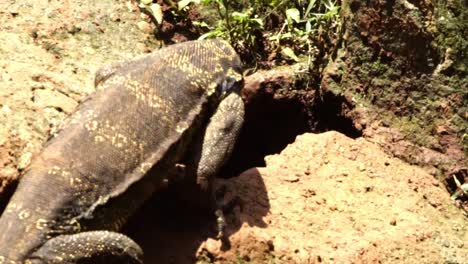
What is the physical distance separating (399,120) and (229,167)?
1.54 m

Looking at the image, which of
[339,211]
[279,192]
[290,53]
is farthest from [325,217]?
[290,53]

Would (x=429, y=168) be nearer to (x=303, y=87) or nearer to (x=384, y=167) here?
(x=384, y=167)

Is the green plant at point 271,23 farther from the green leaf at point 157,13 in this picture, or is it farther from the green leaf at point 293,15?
the green leaf at point 157,13

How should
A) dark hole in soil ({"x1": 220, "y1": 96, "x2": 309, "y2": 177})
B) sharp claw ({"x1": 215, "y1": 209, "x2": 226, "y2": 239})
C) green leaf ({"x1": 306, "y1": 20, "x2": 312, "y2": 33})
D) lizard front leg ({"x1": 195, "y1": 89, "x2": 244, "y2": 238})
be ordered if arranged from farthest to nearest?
green leaf ({"x1": 306, "y1": 20, "x2": 312, "y2": 33}), dark hole in soil ({"x1": 220, "y1": 96, "x2": 309, "y2": 177}), lizard front leg ({"x1": 195, "y1": 89, "x2": 244, "y2": 238}), sharp claw ({"x1": 215, "y1": 209, "x2": 226, "y2": 239})

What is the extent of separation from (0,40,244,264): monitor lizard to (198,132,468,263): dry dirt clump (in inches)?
16.8

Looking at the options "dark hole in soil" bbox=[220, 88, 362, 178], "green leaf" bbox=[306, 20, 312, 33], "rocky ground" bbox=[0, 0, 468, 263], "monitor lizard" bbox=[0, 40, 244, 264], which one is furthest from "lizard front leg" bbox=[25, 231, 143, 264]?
"green leaf" bbox=[306, 20, 312, 33]

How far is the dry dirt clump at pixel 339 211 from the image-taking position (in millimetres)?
5348

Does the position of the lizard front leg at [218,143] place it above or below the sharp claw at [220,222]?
above

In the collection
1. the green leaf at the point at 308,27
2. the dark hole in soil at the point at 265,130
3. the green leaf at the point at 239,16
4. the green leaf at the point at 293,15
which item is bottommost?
the dark hole in soil at the point at 265,130

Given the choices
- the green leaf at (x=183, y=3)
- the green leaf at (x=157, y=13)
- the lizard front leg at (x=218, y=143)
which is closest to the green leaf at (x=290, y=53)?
the green leaf at (x=183, y=3)

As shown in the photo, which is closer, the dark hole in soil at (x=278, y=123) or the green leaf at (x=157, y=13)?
the dark hole in soil at (x=278, y=123)

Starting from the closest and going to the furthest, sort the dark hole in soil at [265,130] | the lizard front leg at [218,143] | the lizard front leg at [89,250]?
the lizard front leg at [89,250]
the lizard front leg at [218,143]
the dark hole in soil at [265,130]

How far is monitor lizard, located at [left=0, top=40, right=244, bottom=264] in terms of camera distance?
15.3ft

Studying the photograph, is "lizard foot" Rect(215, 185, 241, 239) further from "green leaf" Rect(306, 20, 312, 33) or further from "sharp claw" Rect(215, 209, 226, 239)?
"green leaf" Rect(306, 20, 312, 33)
